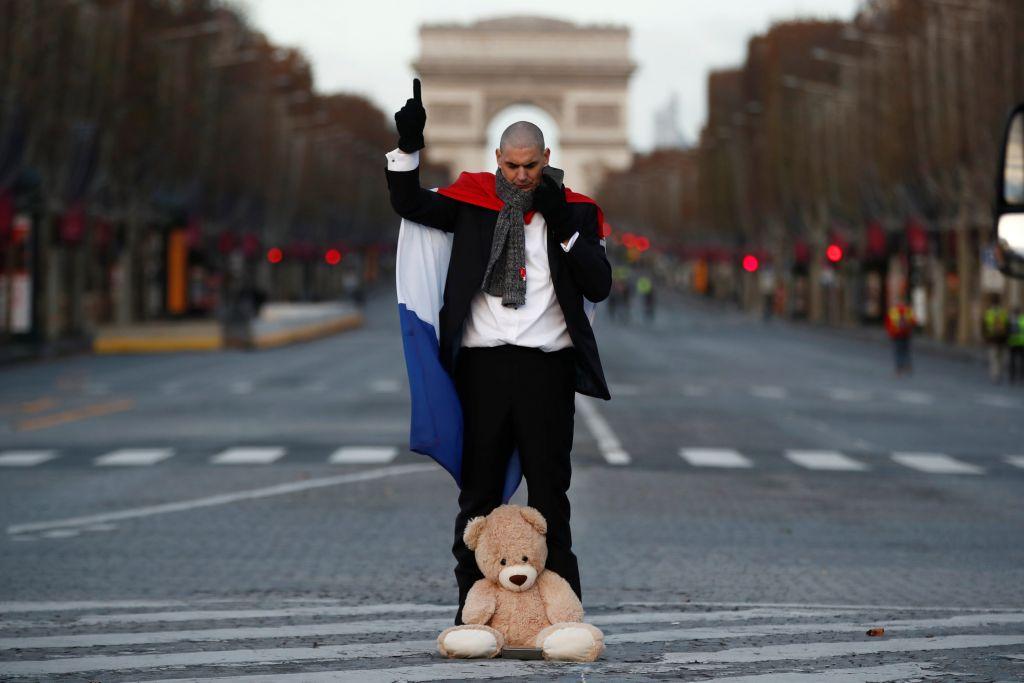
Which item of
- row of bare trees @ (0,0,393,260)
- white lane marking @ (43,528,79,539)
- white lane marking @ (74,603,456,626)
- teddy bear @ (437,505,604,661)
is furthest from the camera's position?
row of bare trees @ (0,0,393,260)

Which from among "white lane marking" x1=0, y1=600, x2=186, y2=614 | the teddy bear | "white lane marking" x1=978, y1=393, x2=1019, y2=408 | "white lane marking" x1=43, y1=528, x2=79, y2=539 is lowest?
"white lane marking" x1=978, y1=393, x2=1019, y2=408

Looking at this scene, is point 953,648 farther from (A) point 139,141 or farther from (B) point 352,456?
(A) point 139,141

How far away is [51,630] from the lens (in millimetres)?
8984

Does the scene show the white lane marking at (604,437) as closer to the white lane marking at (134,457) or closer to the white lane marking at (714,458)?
the white lane marking at (714,458)

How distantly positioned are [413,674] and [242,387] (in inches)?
1127

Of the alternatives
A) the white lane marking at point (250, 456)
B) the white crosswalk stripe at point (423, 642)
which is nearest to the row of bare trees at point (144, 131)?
the white lane marking at point (250, 456)

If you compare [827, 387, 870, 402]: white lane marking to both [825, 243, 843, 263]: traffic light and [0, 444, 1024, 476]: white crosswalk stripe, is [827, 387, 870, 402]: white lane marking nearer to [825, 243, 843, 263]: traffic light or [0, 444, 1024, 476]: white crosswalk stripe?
[0, 444, 1024, 476]: white crosswalk stripe

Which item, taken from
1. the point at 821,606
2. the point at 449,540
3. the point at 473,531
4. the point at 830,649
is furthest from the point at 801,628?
the point at 449,540

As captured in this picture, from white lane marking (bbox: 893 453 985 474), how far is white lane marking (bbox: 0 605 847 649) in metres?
10.4

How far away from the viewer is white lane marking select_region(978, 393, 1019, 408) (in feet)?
106

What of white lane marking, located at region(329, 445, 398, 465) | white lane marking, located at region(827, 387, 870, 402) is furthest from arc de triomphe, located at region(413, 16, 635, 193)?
white lane marking, located at region(329, 445, 398, 465)

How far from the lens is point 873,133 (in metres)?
72.2

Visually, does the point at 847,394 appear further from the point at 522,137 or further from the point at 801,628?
the point at 522,137

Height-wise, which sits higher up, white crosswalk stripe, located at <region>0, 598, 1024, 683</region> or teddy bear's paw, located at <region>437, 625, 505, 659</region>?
teddy bear's paw, located at <region>437, 625, 505, 659</region>
